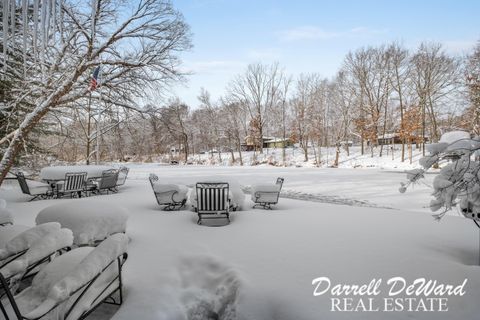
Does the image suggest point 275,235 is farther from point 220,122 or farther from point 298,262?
point 220,122

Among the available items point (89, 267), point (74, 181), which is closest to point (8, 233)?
point (89, 267)

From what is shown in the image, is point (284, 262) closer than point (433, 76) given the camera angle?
Yes

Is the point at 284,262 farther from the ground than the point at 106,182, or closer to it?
closer to it

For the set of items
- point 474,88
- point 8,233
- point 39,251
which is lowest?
point 8,233

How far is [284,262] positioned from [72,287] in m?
2.77

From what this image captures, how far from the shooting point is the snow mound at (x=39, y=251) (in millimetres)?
2385

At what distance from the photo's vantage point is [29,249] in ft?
8.71

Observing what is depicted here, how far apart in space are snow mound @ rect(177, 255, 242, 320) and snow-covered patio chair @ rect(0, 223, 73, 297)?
60.6 inches

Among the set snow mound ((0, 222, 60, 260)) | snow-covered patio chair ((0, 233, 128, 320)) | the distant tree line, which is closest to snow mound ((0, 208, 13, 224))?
snow mound ((0, 222, 60, 260))

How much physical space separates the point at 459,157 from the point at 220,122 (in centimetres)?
3775

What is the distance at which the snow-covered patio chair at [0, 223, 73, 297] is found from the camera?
2.42 metres

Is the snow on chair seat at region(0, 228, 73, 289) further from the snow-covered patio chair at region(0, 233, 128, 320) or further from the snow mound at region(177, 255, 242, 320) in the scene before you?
the snow mound at region(177, 255, 242, 320)

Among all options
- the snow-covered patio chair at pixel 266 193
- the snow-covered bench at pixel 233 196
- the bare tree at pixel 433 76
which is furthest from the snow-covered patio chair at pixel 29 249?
the bare tree at pixel 433 76

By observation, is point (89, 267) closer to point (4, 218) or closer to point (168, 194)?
point (4, 218)
